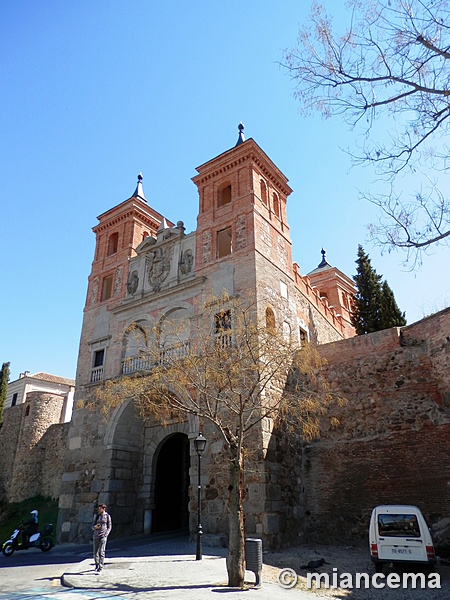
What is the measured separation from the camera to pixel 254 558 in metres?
7.35

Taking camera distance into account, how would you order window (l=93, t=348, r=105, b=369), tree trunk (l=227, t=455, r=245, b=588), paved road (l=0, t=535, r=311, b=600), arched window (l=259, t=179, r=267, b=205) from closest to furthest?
1. paved road (l=0, t=535, r=311, b=600)
2. tree trunk (l=227, t=455, r=245, b=588)
3. arched window (l=259, t=179, r=267, b=205)
4. window (l=93, t=348, r=105, b=369)

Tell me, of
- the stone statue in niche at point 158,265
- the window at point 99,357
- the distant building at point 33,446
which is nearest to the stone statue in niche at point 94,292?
the window at point 99,357

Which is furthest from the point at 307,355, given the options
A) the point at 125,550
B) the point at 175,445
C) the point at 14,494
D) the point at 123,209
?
the point at 14,494

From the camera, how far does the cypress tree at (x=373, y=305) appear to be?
20688 mm

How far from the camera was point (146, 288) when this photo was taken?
1678cm

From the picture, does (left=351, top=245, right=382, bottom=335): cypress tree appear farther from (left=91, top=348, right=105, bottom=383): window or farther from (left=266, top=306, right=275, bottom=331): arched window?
(left=91, top=348, right=105, bottom=383): window

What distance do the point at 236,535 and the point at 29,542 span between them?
26.6ft

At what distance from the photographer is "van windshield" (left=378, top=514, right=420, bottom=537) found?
8.54 meters

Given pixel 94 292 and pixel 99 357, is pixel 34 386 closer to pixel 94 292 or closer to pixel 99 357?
pixel 94 292

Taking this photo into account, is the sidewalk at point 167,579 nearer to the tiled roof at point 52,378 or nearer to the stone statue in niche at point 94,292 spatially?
the stone statue in niche at point 94,292

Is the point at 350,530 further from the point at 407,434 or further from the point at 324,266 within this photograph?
the point at 324,266

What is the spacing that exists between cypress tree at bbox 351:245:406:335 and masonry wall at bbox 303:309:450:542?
741cm

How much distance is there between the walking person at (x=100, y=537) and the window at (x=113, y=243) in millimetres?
12936

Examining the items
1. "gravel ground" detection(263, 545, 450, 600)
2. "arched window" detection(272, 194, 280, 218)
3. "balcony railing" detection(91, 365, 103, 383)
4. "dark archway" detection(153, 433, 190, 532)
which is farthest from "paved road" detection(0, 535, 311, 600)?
"arched window" detection(272, 194, 280, 218)
